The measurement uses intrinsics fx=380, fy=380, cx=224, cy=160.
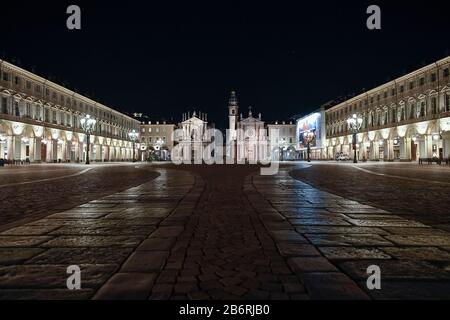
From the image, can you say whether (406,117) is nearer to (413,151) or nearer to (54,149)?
(413,151)

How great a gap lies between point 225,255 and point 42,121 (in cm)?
5976

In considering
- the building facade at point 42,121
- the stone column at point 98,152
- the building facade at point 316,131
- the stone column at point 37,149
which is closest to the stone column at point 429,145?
the building facade at point 316,131

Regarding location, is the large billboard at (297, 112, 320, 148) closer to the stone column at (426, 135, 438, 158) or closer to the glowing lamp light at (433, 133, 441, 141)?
the stone column at (426, 135, 438, 158)

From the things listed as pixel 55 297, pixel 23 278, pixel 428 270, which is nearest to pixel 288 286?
pixel 428 270

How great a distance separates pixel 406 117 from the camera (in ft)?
187

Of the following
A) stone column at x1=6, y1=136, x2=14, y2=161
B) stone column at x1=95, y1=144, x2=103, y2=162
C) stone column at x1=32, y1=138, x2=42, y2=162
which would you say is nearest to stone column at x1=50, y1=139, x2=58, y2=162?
stone column at x1=32, y1=138, x2=42, y2=162

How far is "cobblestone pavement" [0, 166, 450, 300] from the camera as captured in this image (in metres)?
3.23

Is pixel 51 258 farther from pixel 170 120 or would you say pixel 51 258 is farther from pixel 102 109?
pixel 170 120

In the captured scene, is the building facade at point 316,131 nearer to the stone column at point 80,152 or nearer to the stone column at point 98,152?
the stone column at point 98,152

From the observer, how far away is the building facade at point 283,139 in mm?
116988

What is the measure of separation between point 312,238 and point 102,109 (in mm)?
85168

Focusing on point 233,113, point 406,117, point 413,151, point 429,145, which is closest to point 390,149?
point 413,151

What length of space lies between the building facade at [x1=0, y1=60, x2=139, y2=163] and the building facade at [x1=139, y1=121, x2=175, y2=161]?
29844mm
